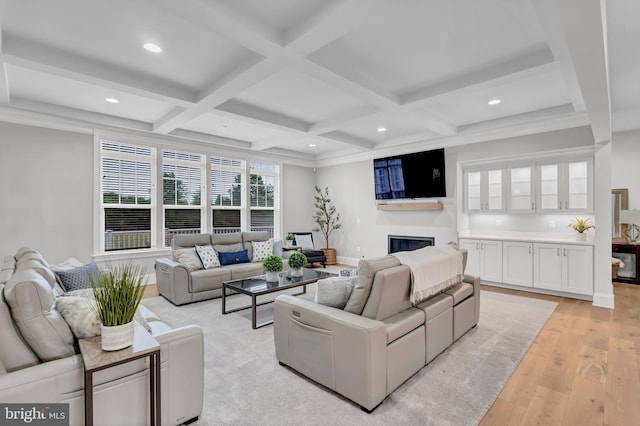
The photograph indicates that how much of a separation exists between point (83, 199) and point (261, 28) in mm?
4249

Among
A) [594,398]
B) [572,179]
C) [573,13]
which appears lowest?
[594,398]

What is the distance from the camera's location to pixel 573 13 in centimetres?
166

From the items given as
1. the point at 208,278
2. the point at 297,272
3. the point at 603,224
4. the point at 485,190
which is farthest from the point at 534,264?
the point at 208,278

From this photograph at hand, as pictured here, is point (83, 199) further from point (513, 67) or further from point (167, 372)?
point (513, 67)

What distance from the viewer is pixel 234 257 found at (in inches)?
207

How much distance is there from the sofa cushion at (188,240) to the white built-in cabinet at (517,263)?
5054mm

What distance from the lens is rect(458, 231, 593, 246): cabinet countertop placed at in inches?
187

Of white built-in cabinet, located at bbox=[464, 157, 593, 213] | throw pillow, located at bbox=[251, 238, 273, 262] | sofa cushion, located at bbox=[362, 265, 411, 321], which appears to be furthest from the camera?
throw pillow, located at bbox=[251, 238, 273, 262]

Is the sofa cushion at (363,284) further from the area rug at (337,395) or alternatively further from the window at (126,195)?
the window at (126,195)

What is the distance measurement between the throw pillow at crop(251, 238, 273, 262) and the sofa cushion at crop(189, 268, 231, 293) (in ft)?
2.72

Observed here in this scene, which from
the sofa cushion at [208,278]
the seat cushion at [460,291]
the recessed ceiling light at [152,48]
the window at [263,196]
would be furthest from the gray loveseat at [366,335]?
the window at [263,196]

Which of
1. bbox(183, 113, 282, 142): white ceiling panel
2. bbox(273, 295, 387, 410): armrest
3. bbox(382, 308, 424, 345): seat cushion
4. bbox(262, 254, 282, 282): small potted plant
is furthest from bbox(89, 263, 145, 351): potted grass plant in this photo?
bbox(183, 113, 282, 142): white ceiling panel

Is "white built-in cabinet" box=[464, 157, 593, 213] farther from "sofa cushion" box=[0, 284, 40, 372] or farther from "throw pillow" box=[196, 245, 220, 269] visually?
"sofa cushion" box=[0, 284, 40, 372]

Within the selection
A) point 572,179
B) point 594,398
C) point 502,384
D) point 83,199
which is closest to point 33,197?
point 83,199
